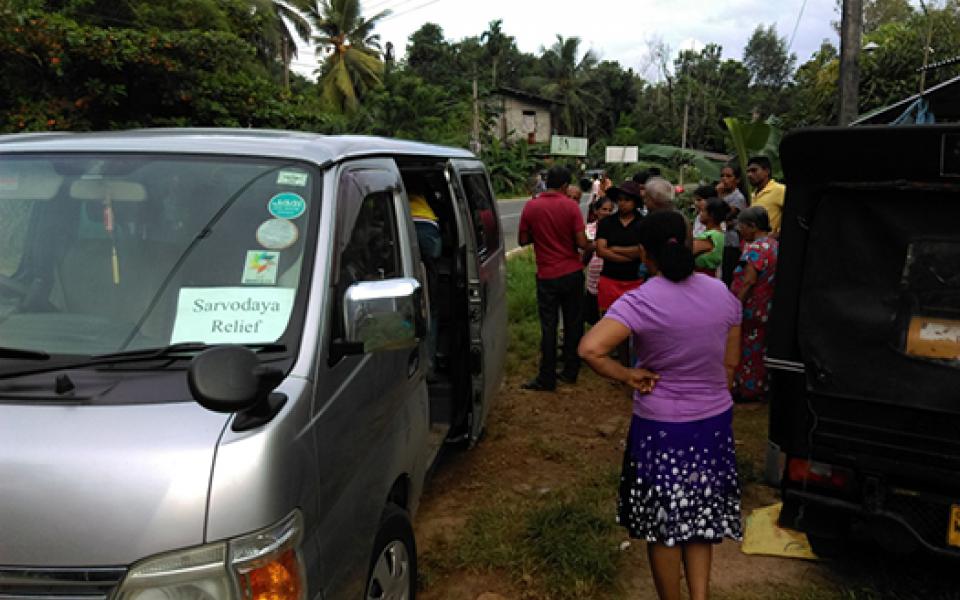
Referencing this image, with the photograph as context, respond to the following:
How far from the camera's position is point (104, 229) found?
7.75 ft

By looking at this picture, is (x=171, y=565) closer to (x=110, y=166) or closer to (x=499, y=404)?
(x=110, y=166)

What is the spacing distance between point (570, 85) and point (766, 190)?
47.8m

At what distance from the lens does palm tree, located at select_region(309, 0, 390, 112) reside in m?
31.8

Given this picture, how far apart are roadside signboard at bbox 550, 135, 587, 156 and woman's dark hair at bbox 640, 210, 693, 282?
35343 mm

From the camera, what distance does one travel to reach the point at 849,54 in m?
9.06

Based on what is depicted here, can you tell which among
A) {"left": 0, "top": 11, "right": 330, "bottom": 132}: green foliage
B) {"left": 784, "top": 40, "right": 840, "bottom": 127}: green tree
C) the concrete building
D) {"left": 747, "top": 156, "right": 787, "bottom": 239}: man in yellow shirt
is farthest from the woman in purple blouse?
the concrete building

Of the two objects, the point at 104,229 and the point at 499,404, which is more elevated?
the point at 104,229

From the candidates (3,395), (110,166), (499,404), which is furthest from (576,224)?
(3,395)

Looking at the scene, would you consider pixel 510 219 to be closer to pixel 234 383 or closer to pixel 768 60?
pixel 234 383

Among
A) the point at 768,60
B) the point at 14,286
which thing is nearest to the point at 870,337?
the point at 14,286

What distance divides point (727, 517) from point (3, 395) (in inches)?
102

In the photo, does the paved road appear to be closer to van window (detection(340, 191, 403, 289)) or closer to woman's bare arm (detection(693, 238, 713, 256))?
woman's bare arm (detection(693, 238, 713, 256))

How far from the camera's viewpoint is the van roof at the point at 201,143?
254cm

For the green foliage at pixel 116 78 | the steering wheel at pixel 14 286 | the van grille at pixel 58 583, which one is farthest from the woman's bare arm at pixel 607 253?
the green foliage at pixel 116 78
